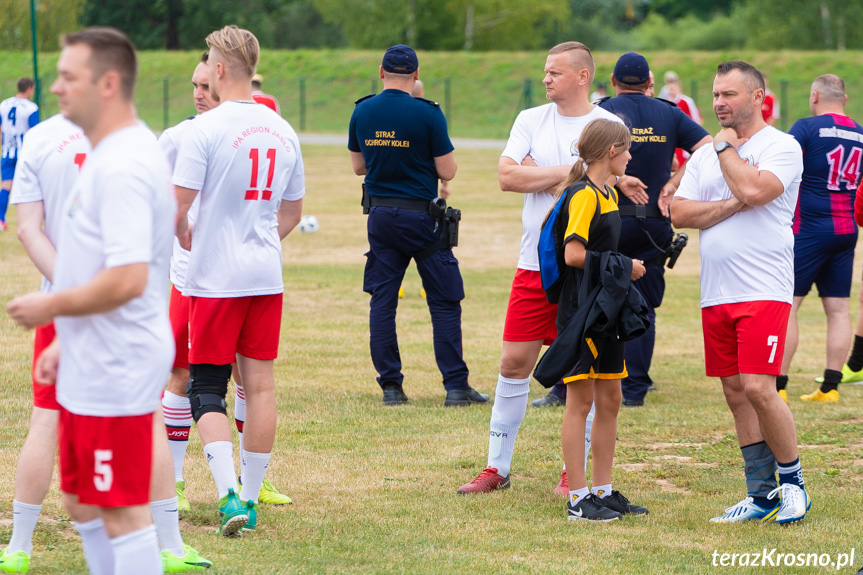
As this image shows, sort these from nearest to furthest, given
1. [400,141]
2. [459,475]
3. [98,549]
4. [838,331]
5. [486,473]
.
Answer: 1. [98,549]
2. [486,473]
3. [459,475]
4. [400,141]
5. [838,331]

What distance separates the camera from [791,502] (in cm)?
491

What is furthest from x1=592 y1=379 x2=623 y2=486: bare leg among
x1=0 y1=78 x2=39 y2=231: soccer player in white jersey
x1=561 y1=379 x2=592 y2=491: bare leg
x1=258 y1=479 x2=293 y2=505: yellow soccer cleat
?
x1=0 y1=78 x2=39 y2=231: soccer player in white jersey

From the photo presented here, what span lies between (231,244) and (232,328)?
0.36m

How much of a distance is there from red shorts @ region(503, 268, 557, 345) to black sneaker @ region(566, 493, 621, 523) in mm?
889

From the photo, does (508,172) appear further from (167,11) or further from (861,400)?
(167,11)

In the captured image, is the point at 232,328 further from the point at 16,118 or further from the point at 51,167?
the point at 16,118

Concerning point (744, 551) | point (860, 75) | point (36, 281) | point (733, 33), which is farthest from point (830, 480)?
point (733, 33)

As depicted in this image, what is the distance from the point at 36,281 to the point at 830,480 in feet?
30.4

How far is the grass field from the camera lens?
14.5 ft

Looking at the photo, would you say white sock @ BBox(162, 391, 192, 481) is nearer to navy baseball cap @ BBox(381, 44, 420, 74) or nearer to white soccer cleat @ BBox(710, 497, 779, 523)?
white soccer cleat @ BBox(710, 497, 779, 523)

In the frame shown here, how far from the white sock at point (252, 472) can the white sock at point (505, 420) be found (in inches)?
53.6

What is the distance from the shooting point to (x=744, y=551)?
14.8 feet

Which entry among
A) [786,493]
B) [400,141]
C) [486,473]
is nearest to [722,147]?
[786,493]

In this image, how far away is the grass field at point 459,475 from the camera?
14.5ft
